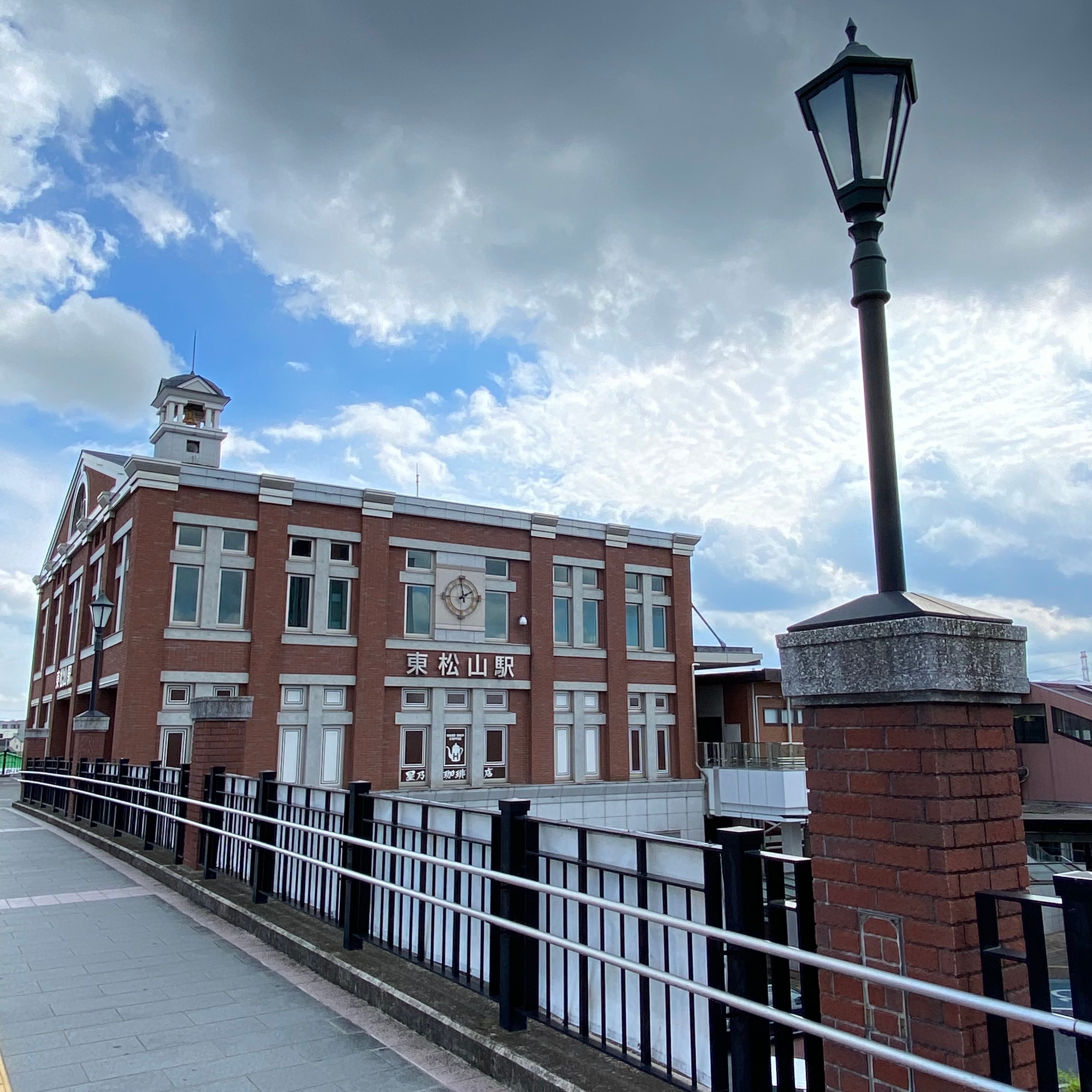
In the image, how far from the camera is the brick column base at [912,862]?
2721 mm

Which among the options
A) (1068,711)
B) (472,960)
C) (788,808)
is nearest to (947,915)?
(472,960)

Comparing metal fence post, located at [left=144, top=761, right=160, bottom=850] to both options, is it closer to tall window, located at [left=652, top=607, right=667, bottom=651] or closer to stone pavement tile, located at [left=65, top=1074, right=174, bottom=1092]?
stone pavement tile, located at [left=65, top=1074, right=174, bottom=1092]

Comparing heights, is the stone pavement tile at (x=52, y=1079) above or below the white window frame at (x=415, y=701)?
below

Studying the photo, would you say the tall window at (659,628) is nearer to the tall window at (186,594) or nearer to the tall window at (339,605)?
the tall window at (339,605)

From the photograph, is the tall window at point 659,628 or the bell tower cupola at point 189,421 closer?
the bell tower cupola at point 189,421

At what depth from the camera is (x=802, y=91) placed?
3760mm

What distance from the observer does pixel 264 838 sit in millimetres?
8148

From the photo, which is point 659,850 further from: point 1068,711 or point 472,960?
point 1068,711

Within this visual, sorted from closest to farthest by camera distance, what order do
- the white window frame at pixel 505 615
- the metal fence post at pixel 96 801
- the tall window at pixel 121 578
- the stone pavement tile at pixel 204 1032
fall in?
the stone pavement tile at pixel 204 1032, the metal fence post at pixel 96 801, the tall window at pixel 121 578, the white window frame at pixel 505 615

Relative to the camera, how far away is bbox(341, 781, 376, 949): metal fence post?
6.21 metres

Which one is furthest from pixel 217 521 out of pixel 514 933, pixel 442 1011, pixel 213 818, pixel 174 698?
pixel 514 933

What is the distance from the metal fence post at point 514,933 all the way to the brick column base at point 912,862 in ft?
6.10

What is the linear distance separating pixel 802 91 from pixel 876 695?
258cm

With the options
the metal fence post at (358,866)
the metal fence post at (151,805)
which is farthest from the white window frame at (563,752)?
the metal fence post at (358,866)
